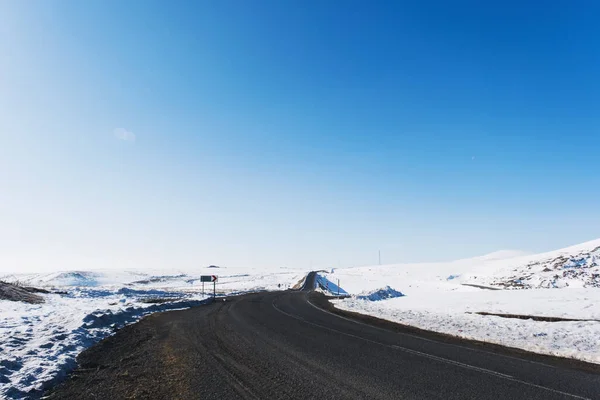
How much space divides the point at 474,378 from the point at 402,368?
166 cm

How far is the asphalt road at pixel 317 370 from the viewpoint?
705cm

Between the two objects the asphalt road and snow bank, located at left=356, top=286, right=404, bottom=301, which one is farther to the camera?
snow bank, located at left=356, top=286, right=404, bottom=301

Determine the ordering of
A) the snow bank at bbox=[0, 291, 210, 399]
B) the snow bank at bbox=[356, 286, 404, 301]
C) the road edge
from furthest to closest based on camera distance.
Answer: the snow bank at bbox=[356, 286, 404, 301]
the road edge
the snow bank at bbox=[0, 291, 210, 399]

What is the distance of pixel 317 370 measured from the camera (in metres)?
8.66

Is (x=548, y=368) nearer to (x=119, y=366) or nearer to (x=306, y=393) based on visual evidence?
(x=306, y=393)

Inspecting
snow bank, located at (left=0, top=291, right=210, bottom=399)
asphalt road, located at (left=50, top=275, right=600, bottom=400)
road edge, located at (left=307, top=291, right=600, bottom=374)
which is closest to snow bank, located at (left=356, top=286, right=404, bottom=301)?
road edge, located at (left=307, top=291, right=600, bottom=374)

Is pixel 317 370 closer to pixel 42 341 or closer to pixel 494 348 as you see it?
pixel 494 348

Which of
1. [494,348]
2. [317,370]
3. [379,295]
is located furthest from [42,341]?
[379,295]

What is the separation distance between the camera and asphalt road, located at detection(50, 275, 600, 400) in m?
7.05

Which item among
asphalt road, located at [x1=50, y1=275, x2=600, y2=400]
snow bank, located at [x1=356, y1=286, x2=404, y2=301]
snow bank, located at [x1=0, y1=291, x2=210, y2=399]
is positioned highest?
snow bank, located at [x1=0, y1=291, x2=210, y2=399]

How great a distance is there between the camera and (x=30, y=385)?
25.6 feet

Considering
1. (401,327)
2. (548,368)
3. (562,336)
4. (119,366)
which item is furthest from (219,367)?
(562,336)

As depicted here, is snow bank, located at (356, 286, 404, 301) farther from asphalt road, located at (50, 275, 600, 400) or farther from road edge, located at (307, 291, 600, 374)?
asphalt road, located at (50, 275, 600, 400)

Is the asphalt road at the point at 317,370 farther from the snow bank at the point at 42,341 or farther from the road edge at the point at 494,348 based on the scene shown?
the snow bank at the point at 42,341
